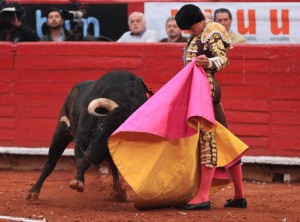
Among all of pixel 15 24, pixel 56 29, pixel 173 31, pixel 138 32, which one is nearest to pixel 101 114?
pixel 173 31

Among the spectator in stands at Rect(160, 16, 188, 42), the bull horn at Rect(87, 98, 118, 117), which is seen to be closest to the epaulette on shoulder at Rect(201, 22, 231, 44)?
the bull horn at Rect(87, 98, 118, 117)

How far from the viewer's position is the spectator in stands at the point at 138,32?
9.27 m

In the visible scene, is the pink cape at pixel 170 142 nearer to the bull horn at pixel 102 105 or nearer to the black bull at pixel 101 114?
the black bull at pixel 101 114

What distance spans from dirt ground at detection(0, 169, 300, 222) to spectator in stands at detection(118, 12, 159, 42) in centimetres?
138

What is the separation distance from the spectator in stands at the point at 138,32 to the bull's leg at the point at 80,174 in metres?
2.78

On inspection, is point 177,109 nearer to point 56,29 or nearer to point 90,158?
point 90,158

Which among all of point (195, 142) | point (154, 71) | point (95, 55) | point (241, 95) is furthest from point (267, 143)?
point (195, 142)

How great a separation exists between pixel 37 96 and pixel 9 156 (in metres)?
0.69

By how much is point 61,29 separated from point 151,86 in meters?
1.24

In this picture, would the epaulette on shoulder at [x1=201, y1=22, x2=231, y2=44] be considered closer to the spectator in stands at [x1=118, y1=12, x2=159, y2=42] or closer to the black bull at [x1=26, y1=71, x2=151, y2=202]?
the black bull at [x1=26, y1=71, x2=151, y2=202]

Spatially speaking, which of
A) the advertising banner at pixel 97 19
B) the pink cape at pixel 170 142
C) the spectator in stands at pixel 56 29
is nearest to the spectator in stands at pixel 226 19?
the advertising banner at pixel 97 19

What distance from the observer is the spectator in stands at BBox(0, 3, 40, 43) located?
9680mm

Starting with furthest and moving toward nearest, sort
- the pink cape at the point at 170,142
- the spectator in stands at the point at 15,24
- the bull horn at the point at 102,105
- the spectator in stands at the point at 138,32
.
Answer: the spectator in stands at the point at 15,24
the spectator in stands at the point at 138,32
the bull horn at the point at 102,105
the pink cape at the point at 170,142

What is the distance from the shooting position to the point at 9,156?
9703 millimetres
